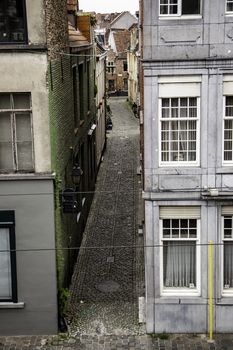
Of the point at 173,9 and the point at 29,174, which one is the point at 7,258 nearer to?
the point at 29,174

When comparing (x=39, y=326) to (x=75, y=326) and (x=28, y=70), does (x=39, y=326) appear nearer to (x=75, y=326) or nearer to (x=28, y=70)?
(x=75, y=326)

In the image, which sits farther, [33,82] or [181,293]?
[181,293]

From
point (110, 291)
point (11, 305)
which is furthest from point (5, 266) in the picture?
point (110, 291)

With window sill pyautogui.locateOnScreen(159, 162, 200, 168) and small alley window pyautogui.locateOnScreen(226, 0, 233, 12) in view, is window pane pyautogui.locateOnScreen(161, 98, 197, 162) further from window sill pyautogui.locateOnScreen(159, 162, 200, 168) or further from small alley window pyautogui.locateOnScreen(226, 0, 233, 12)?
small alley window pyautogui.locateOnScreen(226, 0, 233, 12)

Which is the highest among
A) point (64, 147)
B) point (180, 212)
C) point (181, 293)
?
point (64, 147)

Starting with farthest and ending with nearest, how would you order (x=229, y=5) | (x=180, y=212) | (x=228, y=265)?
1. (x=228, y=265)
2. (x=180, y=212)
3. (x=229, y=5)

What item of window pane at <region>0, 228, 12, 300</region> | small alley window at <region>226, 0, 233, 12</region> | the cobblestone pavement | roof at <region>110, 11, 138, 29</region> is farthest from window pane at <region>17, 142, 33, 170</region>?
roof at <region>110, 11, 138, 29</region>

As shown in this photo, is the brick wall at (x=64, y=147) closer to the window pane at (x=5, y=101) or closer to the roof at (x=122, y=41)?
the window pane at (x=5, y=101)
